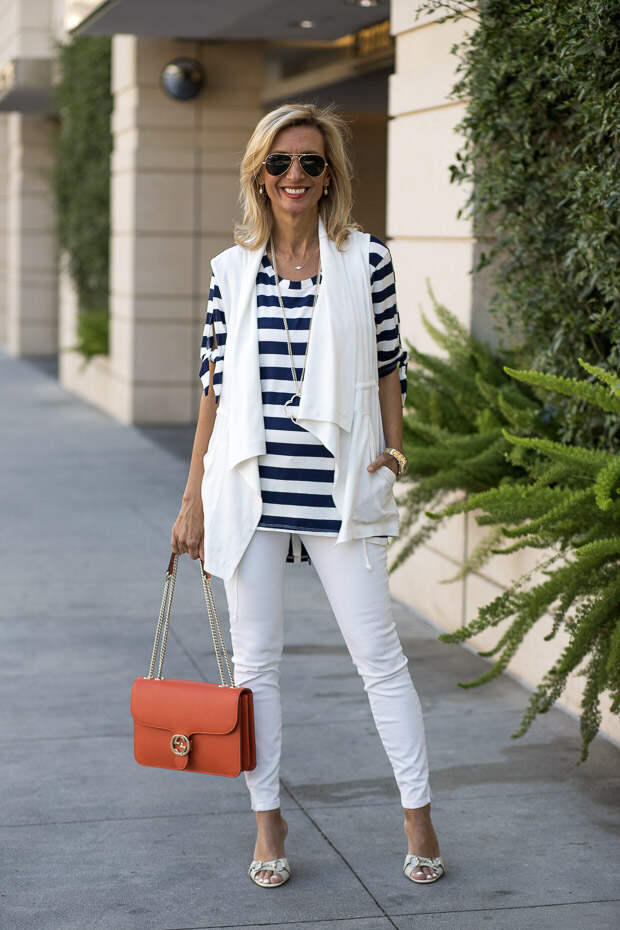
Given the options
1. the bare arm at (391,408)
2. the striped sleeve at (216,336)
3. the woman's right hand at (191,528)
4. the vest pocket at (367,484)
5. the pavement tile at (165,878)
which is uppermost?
the striped sleeve at (216,336)

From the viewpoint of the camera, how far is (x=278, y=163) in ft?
12.3

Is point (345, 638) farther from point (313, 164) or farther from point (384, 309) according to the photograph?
point (313, 164)

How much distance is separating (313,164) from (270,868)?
190 cm

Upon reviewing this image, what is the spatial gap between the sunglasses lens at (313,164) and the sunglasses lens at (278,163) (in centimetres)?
4

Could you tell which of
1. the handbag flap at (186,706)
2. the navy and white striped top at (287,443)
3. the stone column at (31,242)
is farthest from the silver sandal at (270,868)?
the stone column at (31,242)

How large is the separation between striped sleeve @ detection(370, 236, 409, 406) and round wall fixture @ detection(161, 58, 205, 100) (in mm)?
9997

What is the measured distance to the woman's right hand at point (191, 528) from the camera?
3.96 meters

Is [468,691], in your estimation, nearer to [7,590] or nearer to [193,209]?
[7,590]

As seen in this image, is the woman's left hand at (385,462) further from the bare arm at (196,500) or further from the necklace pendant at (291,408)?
the bare arm at (196,500)

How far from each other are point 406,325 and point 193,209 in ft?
22.8

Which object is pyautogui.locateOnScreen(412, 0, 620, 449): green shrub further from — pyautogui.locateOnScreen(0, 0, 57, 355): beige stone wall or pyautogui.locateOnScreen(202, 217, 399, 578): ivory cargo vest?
pyautogui.locateOnScreen(0, 0, 57, 355): beige stone wall

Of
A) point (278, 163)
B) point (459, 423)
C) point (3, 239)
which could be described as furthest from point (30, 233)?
point (278, 163)

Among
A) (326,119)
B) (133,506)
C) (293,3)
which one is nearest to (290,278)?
(326,119)

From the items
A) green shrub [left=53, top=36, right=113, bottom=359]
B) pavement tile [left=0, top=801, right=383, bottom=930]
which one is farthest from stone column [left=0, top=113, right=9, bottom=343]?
pavement tile [left=0, top=801, right=383, bottom=930]
